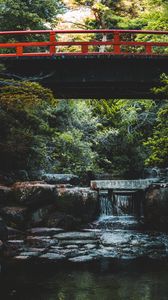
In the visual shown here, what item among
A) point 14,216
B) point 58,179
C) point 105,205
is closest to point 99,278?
point 14,216

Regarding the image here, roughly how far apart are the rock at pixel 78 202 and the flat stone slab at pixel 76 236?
177 centimetres

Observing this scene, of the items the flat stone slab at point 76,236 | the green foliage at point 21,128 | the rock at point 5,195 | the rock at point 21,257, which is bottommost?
the flat stone slab at point 76,236

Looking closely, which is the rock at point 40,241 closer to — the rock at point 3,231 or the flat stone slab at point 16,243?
the flat stone slab at point 16,243

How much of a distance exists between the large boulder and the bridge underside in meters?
4.12

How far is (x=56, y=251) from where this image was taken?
10.3 metres

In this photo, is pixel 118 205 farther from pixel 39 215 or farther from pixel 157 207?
pixel 39 215

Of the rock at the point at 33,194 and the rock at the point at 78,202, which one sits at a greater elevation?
the rock at the point at 33,194

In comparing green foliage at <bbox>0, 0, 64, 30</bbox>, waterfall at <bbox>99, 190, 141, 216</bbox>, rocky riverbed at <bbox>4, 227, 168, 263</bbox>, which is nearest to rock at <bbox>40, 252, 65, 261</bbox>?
rocky riverbed at <bbox>4, 227, 168, 263</bbox>

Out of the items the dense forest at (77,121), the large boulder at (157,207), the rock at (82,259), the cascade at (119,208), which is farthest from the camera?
the cascade at (119,208)

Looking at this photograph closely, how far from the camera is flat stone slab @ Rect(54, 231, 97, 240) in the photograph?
12.2 metres

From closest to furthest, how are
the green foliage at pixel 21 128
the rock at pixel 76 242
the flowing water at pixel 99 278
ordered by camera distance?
1. the flowing water at pixel 99 278
2. the rock at pixel 76 242
3. the green foliage at pixel 21 128

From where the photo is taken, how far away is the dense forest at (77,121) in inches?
516

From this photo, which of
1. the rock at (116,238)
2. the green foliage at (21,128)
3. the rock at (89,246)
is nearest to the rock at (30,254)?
the rock at (89,246)

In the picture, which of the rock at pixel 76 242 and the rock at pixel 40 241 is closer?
the rock at pixel 40 241
